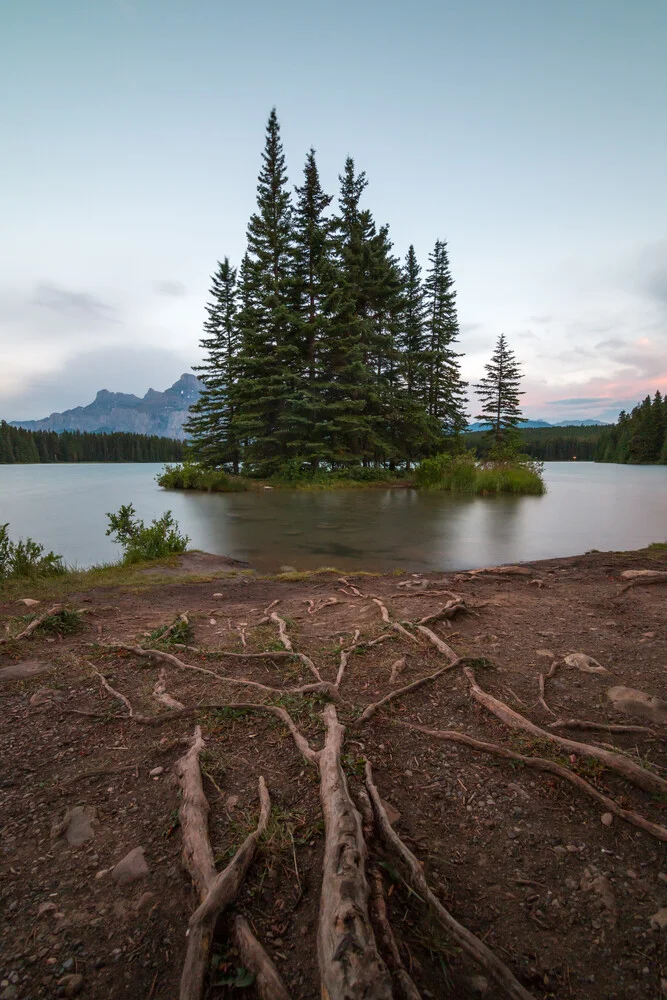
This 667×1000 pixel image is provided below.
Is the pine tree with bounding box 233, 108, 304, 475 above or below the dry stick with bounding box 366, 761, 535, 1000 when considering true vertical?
above

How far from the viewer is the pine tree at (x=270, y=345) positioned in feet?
88.4

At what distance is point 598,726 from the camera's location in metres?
3.25

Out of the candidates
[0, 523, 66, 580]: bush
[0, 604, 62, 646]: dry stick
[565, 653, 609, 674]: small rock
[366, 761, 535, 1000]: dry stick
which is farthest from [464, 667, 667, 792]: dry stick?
[0, 523, 66, 580]: bush

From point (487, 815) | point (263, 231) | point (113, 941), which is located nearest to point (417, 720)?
point (487, 815)

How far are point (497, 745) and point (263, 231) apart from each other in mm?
32400

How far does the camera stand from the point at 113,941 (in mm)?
1774

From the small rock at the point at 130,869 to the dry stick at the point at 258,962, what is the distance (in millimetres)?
588

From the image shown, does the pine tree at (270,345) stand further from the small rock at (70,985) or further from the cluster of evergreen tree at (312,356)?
the small rock at (70,985)

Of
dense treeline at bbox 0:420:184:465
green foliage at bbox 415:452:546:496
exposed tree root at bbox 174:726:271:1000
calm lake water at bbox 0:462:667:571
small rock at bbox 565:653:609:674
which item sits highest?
dense treeline at bbox 0:420:184:465

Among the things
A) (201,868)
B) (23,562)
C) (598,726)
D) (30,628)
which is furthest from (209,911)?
(23,562)

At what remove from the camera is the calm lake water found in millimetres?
11680

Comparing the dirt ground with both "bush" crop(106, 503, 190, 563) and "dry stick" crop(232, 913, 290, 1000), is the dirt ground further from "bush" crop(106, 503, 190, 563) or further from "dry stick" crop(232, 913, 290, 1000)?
"bush" crop(106, 503, 190, 563)

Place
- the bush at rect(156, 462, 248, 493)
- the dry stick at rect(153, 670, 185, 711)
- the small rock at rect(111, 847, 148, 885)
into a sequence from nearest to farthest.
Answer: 1. the small rock at rect(111, 847, 148, 885)
2. the dry stick at rect(153, 670, 185, 711)
3. the bush at rect(156, 462, 248, 493)

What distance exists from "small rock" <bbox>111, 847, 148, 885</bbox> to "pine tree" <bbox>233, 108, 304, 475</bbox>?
24905 millimetres
